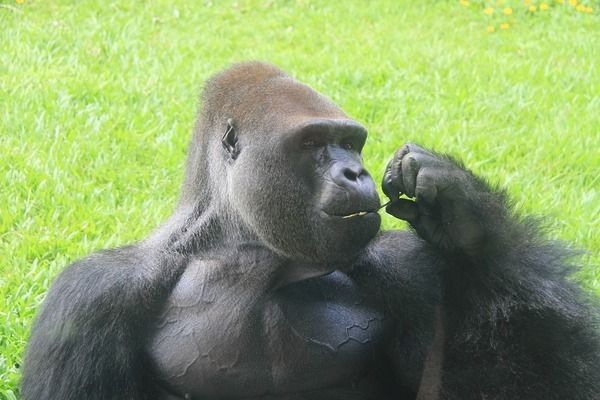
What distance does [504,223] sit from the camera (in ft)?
14.6

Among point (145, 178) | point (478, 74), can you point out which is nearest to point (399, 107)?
point (478, 74)

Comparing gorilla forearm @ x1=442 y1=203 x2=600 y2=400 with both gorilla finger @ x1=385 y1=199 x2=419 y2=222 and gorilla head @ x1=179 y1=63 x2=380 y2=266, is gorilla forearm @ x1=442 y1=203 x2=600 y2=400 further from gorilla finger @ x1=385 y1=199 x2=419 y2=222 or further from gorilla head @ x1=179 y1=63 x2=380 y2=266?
gorilla head @ x1=179 y1=63 x2=380 y2=266

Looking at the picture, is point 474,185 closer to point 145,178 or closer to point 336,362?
point 336,362

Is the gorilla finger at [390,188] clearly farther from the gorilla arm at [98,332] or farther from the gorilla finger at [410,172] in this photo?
the gorilla arm at [98,332]

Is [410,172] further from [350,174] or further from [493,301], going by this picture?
[493,301]

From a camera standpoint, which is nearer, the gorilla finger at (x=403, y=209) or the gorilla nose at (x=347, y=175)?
the gorilla nose at (x=347, y=175)

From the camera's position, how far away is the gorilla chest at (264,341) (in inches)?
176

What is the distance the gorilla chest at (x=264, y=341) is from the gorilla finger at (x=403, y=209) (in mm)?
540

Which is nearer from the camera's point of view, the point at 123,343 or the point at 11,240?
the point at 123,343

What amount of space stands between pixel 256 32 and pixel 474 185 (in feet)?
22.8

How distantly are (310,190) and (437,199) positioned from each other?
526 millimetres

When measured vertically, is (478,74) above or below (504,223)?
below

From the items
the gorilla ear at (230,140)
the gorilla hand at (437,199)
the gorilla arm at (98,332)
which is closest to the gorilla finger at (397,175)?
the gorilla hand at (437,199)

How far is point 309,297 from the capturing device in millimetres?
4594
